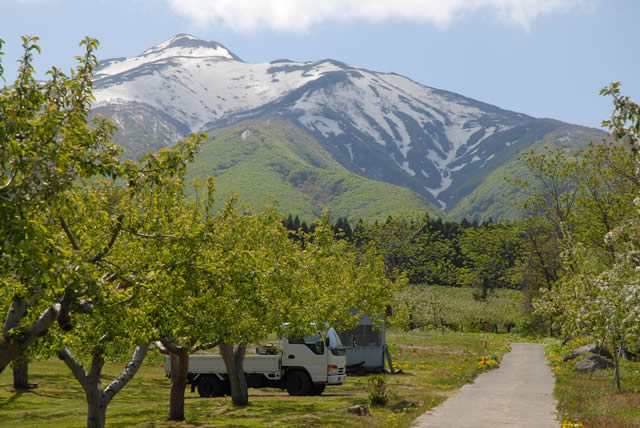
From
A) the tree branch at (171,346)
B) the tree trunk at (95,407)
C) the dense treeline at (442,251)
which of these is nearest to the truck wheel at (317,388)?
the tree branch at (171,346)

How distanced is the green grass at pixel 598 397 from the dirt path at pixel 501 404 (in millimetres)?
533

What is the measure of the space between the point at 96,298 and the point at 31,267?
4.36 feet

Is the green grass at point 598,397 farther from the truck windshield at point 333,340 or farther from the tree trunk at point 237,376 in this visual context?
the tree trunk at point 237,376

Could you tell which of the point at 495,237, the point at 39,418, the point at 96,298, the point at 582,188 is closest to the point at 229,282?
the point at 96,298

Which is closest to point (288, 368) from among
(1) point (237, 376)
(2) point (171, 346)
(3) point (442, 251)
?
(1) point (237, 376)

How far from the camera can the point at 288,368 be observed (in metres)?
25.2

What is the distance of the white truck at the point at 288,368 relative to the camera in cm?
2462

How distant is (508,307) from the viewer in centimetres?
8244

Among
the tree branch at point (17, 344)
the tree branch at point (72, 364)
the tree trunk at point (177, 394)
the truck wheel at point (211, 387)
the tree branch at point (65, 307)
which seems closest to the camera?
the tree branch at point (17, 344)

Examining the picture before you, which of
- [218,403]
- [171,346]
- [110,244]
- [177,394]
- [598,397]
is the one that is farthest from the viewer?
[218,403]

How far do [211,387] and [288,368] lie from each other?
326cm

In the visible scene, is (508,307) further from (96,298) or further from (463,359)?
(96,298)

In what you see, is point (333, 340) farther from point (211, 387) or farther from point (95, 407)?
point (95, 407)

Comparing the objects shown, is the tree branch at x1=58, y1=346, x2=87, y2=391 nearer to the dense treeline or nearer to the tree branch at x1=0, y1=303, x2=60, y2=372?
the tree branch at x1=0, y1=303, x2=60, y2=372
